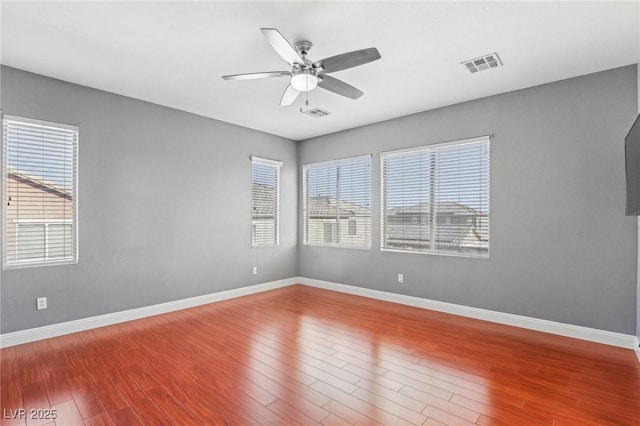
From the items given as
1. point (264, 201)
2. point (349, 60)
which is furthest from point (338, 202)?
point (349, 60)

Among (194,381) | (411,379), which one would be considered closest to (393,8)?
(411,379)

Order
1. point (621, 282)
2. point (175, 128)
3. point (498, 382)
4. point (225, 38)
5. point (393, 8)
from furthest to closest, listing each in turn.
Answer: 1. point (175, 128)
2. point (621, 282)
3. point (225, 38)
4. point (498, 382)
5. point (393, 8)

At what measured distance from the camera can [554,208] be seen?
3.62m

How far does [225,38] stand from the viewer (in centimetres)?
273

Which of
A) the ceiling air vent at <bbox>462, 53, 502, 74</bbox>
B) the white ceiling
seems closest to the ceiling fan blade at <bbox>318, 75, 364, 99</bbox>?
the white ceiling

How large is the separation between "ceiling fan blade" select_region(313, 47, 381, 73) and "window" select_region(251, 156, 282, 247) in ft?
10.5

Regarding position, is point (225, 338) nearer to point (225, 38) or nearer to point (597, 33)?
point (225, 38)

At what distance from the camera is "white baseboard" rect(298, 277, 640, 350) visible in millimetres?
3248

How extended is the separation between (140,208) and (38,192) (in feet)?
3.43

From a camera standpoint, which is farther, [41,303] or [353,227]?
[353,227]

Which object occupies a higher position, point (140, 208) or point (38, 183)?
point (38, 183)

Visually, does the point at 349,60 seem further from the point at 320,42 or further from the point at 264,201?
the point at 264,201

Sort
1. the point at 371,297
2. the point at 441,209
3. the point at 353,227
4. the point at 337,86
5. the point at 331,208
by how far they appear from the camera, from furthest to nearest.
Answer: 1. the point at 331,208
2. the point at 353,227
3. the point at 371,297
4. the point at 441,209
5. the point at 337,86

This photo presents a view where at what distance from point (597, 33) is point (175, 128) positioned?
4886 millimetres
